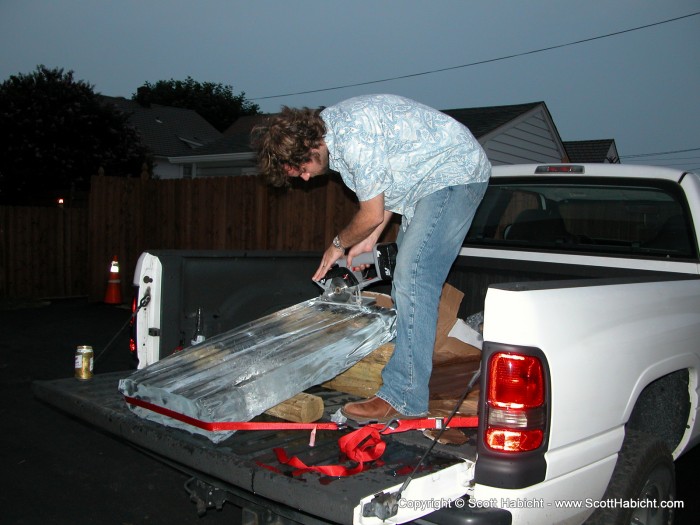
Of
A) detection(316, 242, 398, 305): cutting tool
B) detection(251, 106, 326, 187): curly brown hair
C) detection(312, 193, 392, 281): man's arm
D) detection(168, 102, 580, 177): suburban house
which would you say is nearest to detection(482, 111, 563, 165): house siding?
detection(168, 102, 580, 177): suburban house

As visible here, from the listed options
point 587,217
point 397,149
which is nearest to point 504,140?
point 587,217

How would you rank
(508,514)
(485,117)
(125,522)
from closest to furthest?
1. (508,514)
2. (125,522)
3. (485,117)

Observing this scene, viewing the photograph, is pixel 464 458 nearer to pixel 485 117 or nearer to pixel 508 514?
pixel 508 514

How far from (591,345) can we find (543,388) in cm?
31

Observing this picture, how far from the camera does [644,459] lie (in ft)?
8.65

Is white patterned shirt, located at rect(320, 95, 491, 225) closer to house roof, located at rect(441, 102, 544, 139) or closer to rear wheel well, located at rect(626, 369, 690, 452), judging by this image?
rear wheel well, located at rect(626, 369, 690, 452)

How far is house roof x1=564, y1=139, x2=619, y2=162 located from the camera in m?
25.6

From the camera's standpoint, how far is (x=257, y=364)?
2.95 metres

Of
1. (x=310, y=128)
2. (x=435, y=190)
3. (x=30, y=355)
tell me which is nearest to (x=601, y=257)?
(x=435, y=190)

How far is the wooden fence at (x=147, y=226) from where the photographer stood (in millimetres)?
9844

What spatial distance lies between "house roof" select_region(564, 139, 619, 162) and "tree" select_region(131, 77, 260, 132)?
1584 inches

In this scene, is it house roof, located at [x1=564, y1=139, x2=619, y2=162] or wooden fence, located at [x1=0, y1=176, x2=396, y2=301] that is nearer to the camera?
wooden fence, located at [x1=0, y1=176, x2=396, y2=301]

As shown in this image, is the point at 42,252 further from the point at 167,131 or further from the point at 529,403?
the point at 167,131

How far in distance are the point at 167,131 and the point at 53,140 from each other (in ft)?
50.2
